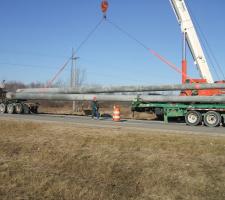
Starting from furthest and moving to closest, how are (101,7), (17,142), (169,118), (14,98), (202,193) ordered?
(14,98), (169,118), (101,7), (17,142), (202,193)

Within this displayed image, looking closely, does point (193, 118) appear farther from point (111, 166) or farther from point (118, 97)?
point (111, 166)

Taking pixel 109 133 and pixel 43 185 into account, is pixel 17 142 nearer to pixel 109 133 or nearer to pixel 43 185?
pixel 109 133

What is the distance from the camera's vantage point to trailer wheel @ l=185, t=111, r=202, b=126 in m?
21.3

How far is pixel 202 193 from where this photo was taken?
832 cm

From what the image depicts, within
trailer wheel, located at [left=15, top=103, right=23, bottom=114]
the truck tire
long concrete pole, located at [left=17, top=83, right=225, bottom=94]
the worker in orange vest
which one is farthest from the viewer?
the truck tire

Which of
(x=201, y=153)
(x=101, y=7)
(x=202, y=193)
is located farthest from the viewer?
(x=101, y=7)

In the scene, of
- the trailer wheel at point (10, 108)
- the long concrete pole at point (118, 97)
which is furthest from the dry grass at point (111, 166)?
the trailer wheel at point (10, 108)

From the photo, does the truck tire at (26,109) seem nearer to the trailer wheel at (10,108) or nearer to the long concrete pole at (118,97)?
the long concrete pole at (118,97)

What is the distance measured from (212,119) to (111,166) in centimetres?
1224

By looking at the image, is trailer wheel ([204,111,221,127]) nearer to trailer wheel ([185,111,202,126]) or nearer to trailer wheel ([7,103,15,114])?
trailer wheel ([185,111,202,126])

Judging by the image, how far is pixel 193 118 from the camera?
848 inches

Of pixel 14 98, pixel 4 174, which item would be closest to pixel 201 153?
pixel 4 174

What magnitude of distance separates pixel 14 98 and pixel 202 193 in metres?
25.5

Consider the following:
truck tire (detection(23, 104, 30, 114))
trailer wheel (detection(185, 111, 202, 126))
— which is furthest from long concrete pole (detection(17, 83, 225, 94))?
truck tire (detection(23, 104, 30, 114))
